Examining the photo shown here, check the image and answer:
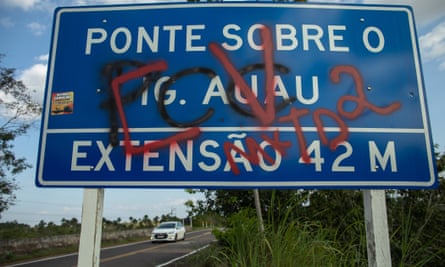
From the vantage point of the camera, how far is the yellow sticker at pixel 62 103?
5.26 ft

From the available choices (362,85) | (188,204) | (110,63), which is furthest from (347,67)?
(188,204)

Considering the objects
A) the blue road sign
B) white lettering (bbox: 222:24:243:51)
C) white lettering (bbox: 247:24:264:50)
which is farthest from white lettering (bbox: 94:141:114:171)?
white lettering (bbox: 247:24:264:50)

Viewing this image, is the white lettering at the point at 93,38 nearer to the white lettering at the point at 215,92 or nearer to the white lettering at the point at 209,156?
the white lettering at the point at 215,92

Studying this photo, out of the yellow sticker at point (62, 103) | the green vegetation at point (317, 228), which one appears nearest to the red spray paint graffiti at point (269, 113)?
the yellow sticker at point (62, 103)

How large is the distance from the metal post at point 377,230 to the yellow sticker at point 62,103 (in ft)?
5.02

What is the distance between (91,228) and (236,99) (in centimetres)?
93

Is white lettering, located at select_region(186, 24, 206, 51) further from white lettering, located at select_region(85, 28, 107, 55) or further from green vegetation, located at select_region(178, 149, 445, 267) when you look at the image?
green vegetation, located at select_region(178, 149, 445, 267)

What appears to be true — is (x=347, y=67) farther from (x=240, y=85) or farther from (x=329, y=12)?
(x=240, y=85)

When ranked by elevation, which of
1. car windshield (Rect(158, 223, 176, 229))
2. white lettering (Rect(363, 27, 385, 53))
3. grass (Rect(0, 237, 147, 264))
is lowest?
grass (Rect(0, 237, 147, 264))

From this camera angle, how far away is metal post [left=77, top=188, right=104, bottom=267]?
147 cm

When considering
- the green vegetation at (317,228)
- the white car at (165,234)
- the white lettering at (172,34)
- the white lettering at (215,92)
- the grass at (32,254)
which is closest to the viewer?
the white lettering at (215,92)

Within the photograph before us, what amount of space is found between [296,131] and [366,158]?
35 centimetres

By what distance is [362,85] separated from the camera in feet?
5.21

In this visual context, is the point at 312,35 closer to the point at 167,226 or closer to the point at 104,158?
the point at 104,158
